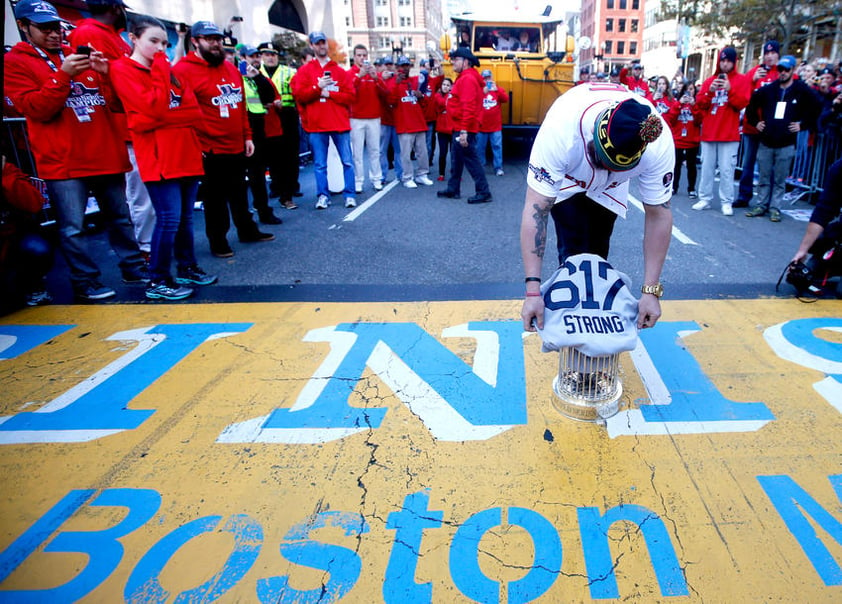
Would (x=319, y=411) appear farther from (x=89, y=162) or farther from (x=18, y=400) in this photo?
(x=89, y=162)

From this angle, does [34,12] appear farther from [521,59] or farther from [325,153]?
[521,59]

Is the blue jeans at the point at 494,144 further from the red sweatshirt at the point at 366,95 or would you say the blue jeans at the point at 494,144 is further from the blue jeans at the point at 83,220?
the blue jeans at the point at 83,220

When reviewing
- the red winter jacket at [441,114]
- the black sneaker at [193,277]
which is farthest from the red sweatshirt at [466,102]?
the black sneaker at [193,277]

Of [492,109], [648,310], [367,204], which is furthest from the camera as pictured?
[492,109]

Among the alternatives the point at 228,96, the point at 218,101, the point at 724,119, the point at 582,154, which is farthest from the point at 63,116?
the point at 724,119

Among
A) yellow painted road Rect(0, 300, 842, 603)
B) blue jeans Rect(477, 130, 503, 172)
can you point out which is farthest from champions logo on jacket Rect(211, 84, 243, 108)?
blue jeans Rect(477, 130, 503, 172)

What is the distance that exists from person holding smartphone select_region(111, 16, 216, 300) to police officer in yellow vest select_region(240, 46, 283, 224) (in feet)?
6.40

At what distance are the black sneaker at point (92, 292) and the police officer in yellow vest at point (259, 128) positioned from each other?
2.54m

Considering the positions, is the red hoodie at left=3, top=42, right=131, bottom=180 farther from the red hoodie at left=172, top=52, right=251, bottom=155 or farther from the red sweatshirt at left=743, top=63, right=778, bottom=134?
the red sweatshirt at left=743, top=63, right=778, bottom=134

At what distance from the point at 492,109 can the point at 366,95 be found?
263 centimetres

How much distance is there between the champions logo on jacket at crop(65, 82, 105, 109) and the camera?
13.7 feet

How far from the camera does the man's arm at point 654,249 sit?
97.5 inches

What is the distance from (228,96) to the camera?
514 cm

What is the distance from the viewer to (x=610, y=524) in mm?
2049
